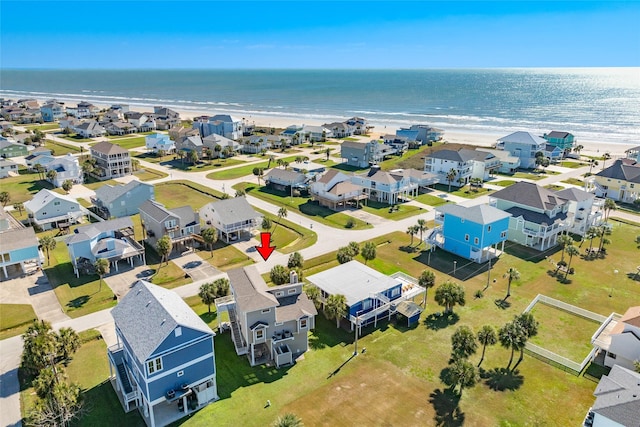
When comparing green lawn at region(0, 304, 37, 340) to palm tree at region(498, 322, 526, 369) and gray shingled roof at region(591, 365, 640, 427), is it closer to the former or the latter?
palm tree at region(498, 322, 526, 369)

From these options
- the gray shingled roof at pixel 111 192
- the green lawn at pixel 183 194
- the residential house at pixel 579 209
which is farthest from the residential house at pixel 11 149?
the residential house at pixel 579 209

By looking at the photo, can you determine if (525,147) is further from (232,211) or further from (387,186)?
(232,211)

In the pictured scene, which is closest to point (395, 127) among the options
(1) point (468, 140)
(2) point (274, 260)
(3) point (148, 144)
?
(1) point (468, 140)

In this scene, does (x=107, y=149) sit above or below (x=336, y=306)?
above

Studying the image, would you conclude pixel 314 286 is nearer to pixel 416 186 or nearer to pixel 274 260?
pixel 274 260

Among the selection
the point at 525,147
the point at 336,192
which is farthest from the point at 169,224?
the point at 525,147
